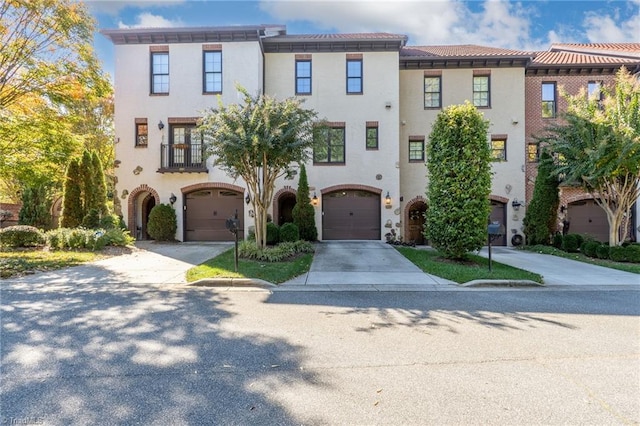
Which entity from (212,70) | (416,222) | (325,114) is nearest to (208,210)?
(212,70)

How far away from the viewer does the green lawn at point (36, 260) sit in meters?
7.95

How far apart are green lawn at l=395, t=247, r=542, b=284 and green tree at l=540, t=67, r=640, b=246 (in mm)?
5666

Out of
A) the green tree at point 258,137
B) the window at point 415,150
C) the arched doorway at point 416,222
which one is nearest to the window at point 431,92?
the window at point 415,150

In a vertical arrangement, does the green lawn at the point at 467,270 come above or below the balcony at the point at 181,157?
below

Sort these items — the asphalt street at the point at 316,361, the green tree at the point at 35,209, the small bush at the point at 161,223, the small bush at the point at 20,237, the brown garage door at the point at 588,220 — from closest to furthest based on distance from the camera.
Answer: the asphalt street at the point at 316,361, the small bush at the point at 20,237, the small bush at the point at 161,223, the brown garage door at the point at 588,220, the green tree at the point at 35,209

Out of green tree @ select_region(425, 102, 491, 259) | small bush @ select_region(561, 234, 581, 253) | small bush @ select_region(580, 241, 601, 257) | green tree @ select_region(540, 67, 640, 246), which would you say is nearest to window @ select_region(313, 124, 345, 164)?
green tree @ select_region(425, 102, 491, 259)

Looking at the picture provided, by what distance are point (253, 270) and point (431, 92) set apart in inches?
524

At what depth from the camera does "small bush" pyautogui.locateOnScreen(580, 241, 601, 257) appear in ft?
37.2

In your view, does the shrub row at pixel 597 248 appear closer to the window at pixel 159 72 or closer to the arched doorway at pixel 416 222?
the arched doorway at pixel 416 222

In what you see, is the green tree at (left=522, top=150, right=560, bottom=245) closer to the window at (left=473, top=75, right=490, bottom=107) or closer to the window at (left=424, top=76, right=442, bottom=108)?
the window at (left=473, top=75, right=490, bottom=107)

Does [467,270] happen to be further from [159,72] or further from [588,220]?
[159,72]

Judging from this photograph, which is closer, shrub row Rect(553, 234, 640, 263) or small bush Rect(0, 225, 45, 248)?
shrub row Rect(553, 234, 640, 263)

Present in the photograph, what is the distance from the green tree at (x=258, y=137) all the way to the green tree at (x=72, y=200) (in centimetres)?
741

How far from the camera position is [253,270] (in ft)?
25.4
